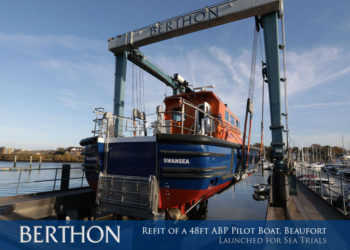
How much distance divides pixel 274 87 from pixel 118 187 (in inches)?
276

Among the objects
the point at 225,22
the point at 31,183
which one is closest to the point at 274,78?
the point at 225,22

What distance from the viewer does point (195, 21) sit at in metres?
9.95

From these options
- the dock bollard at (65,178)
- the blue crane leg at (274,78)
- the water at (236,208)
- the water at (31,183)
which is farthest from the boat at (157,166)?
the water at (236,208)

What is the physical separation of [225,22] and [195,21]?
4.84 ft

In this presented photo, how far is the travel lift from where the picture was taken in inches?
289

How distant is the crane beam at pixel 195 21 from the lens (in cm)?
855

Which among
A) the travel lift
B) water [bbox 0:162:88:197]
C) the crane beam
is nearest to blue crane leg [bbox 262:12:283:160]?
the travel lift

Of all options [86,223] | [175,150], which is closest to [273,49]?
[175,150]

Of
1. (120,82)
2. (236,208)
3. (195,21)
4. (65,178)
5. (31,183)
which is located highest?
(195,21)

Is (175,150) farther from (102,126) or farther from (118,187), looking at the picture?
(102,126)

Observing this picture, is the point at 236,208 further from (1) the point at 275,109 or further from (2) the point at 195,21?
(2) the point at 195,21

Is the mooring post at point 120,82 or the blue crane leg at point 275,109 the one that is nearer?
the blue crane leg at point 275,109

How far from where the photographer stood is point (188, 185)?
425cm

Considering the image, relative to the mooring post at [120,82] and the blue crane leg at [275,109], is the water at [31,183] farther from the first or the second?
the blue crane leg at [275,109]
